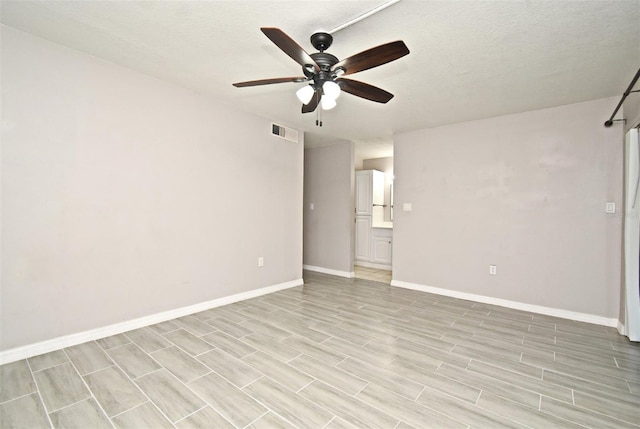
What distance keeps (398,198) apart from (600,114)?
255 cm

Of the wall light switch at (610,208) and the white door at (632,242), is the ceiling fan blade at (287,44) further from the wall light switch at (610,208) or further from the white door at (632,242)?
the wall light switch at (610,208)

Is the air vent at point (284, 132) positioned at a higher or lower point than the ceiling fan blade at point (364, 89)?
higher

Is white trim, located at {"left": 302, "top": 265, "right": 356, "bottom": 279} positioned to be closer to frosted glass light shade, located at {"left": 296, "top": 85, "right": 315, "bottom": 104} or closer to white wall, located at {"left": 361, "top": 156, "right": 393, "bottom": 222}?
white wall, located at {"left": 361, "top": 156, "right": 393, "bottom": 222}

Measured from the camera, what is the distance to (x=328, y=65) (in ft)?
6.59

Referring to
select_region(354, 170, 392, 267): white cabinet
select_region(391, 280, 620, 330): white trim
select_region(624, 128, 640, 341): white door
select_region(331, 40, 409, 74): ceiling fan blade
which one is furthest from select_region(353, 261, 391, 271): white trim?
select_region(331, 40, 409, 74): ceiling fan blade

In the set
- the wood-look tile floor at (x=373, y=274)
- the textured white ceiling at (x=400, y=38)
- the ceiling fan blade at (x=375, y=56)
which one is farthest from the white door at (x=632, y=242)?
the wood-look tile floor at (x=373, y=274)

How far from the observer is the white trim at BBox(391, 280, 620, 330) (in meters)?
3.24

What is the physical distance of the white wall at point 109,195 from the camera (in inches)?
87.5

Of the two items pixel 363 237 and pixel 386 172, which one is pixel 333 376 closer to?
pixel 363 237

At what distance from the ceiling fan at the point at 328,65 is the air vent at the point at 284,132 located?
1918 millimetres

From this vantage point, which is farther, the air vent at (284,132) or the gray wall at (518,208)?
the air vent at (284,132)

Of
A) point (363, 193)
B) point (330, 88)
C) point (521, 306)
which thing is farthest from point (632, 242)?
point (363, 193)

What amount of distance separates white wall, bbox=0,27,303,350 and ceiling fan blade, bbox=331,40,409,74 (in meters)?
2.07

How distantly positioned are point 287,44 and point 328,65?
422mm
